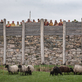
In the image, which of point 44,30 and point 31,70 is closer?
point 31,70

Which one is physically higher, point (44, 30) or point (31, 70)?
point (44, 30)

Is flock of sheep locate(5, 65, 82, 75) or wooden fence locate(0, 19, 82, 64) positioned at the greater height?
wooden fence locate(0, 19, 82, 64)

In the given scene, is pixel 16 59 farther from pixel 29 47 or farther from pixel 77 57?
pixel 77 57

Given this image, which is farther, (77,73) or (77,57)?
(77,57)

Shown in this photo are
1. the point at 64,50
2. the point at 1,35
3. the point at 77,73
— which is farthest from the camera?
the point at 1,35

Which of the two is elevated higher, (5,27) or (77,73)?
(5,27)

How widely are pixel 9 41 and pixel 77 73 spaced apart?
24.6ft

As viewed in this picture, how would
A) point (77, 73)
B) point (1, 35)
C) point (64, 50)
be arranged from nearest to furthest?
point (77, 73), point (64, 50), point (1, 35)

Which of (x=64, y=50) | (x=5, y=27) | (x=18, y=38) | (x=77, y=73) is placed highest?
(x=5, y=27)

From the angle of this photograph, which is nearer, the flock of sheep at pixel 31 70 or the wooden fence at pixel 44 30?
the flock of sheep at pixel 31 70

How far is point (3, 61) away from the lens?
15.8 m

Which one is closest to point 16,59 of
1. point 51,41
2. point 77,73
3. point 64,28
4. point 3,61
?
point 3,61

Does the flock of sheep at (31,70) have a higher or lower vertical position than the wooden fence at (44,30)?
lower

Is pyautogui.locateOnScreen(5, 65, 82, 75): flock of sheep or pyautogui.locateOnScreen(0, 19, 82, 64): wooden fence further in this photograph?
pyautogui.locateOnScreen(0, 19, 82, 64): wooden fence
